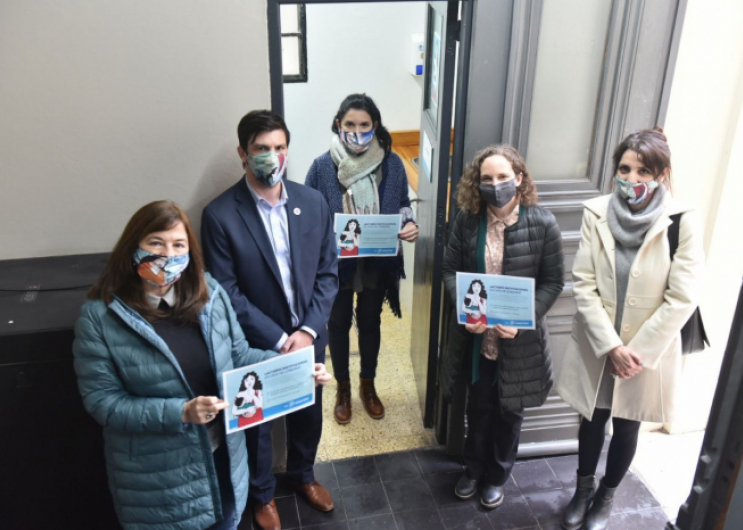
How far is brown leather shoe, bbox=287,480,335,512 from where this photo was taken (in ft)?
9.96

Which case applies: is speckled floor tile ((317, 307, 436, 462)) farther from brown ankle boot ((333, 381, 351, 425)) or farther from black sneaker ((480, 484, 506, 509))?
→ black sneaker ((480, 484, 506, 509))

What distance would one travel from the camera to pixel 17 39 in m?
2.33

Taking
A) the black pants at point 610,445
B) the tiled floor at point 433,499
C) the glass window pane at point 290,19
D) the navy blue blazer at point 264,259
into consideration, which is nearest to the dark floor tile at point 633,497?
the tiled floor at point 433,499

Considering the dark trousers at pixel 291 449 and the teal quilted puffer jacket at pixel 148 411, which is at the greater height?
the teal quilted puffer jacket at pixel 148 411

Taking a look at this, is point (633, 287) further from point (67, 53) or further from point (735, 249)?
point (67, 53)

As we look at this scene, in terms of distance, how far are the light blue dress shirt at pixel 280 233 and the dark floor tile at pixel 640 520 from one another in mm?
1624

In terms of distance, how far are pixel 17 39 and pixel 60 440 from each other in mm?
1342

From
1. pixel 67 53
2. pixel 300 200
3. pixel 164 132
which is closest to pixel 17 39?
pixel 67 53

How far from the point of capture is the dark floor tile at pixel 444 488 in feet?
10.3

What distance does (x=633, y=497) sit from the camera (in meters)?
3.16

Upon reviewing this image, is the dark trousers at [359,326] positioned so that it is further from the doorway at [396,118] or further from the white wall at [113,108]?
the white wall at [113,108]

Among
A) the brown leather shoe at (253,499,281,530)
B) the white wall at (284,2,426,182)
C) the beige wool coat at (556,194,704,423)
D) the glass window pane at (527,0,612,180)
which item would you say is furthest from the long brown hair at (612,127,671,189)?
the white wall at (284,2,426,182)

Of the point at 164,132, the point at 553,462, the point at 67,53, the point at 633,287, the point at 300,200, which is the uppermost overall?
the point at 67,53

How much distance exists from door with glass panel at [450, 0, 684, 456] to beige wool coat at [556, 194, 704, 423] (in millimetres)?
379
